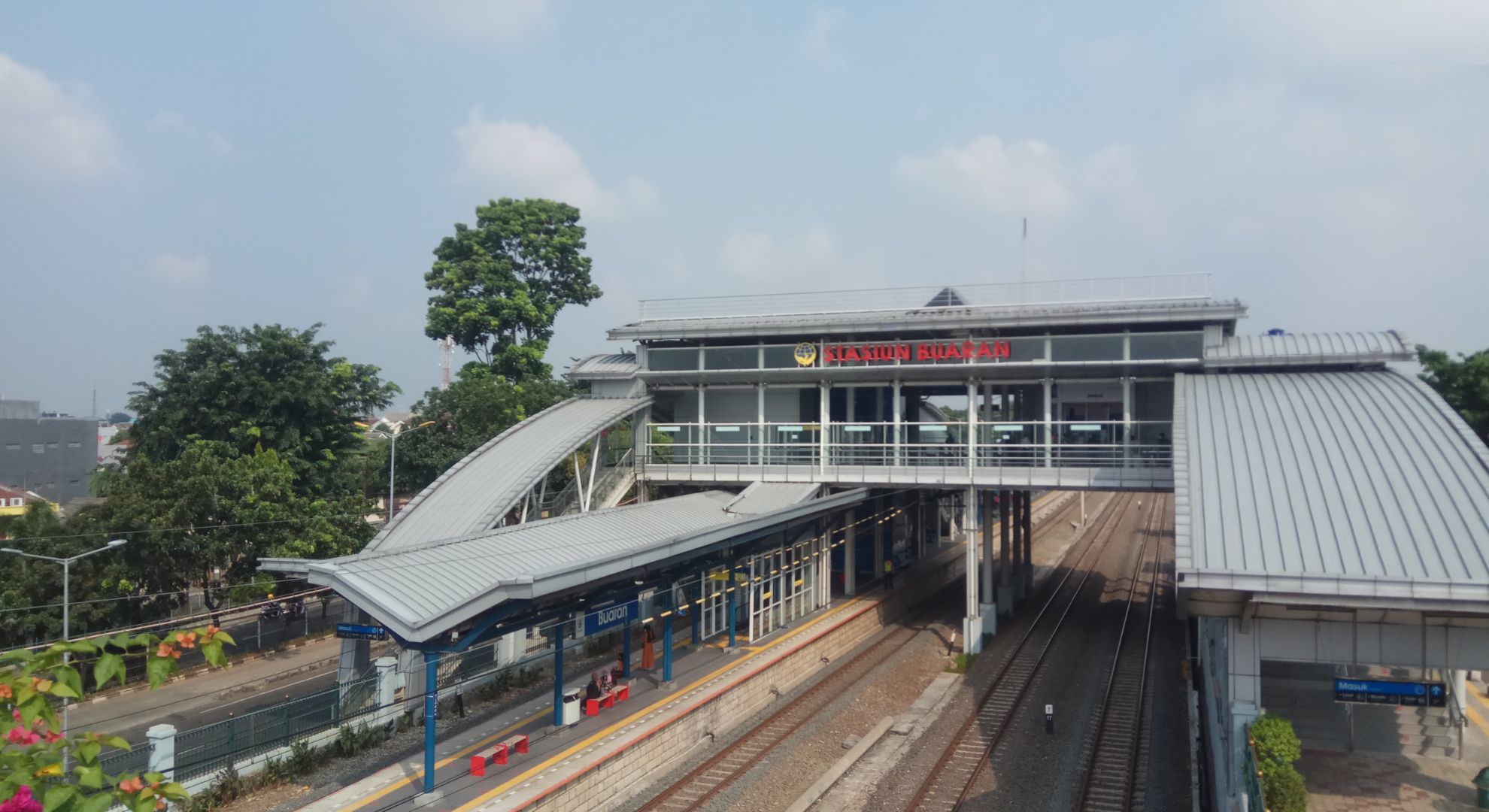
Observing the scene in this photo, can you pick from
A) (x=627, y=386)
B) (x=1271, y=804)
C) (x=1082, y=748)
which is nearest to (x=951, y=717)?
(x=1082, y=748)

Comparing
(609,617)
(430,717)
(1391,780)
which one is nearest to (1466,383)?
(1391,780)

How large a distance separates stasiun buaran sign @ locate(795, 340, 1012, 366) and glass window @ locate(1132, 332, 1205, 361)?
3.81 meters

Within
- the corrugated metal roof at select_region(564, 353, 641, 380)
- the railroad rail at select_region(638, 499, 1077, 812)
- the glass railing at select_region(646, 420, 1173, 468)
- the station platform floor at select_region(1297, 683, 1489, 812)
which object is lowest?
the railroad rail at select_region(638, 499, 1077, 812)

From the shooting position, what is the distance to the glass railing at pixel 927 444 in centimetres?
2869

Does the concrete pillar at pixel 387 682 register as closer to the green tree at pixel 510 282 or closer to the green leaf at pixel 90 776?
the green leaf at pixel 90 776

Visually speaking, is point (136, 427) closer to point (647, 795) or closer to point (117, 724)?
point (117, 724)

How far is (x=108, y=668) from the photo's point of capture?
4430mm

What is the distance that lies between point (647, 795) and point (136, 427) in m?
26.5

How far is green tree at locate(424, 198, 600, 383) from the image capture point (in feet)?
150

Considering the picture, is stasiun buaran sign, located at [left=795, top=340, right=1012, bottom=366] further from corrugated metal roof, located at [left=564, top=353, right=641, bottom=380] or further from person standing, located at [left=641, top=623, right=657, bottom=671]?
person standing, located at [left=641, top=623, right=657, bottom=671]

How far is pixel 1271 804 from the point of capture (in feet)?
41.4

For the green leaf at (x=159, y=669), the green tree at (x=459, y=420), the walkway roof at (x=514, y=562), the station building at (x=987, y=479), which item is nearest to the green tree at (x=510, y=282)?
the green tree at (x=459, y=420)

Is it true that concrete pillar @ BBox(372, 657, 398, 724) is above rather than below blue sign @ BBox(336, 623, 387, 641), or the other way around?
below

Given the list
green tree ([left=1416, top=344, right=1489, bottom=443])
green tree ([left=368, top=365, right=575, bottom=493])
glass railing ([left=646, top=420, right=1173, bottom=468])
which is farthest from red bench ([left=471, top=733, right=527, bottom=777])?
green tree ([left=1416, top=344, right=1489, bottom=443])
